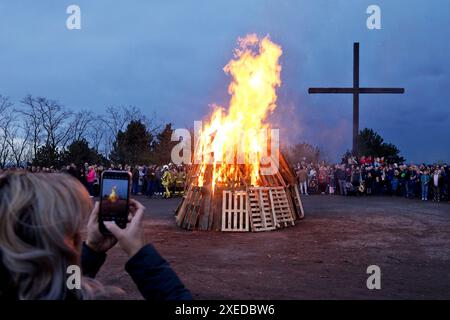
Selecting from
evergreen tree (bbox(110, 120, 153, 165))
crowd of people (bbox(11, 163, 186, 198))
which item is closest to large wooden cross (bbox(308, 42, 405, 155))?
crowd of people (bbox(11, 163, 186, 198))

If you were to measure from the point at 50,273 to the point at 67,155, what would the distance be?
96.4 ft

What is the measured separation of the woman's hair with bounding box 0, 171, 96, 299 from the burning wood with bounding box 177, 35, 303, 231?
37.9 feet

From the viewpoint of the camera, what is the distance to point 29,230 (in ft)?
5.26

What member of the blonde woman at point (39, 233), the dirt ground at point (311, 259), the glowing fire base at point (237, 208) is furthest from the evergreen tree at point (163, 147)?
the blonde woman at point (39, 233)

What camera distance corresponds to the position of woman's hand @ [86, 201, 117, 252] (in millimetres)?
2326

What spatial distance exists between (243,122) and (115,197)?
12558 mm

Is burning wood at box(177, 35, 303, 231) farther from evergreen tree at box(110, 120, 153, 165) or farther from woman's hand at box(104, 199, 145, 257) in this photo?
evergreen tree at box(110, 120, 153, 165)

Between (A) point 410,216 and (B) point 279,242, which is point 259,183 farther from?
(A) point 410,216

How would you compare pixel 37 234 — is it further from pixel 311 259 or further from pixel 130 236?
pixel 311 259

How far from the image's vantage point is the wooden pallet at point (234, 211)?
518 inches

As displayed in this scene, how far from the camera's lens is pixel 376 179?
2677cm

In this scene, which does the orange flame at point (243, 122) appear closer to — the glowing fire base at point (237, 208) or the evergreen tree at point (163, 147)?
the glowing fire base at point (237, 208)
